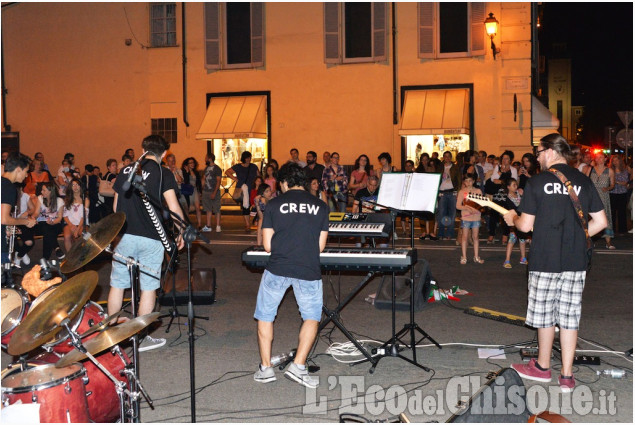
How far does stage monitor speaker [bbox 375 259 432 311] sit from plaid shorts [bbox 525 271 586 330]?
2.59 metres

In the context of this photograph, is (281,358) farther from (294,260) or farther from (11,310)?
(11,310)

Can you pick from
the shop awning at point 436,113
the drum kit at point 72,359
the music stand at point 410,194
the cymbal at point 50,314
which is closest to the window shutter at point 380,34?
the shop awning at point 436,113

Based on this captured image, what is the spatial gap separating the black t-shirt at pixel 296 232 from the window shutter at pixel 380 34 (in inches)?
666

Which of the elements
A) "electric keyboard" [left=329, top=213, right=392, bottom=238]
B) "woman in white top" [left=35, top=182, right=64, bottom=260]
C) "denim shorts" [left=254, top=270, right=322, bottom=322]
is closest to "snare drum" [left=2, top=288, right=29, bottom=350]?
"denim shorts" [left=254, top=270, right=322, bottom=322]

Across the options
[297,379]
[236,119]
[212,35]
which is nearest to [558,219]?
[297,379]

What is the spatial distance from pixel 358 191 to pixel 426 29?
885 cm

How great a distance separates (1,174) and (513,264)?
25.9ft

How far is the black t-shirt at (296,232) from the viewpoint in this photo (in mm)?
5816

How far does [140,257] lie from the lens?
6891mm

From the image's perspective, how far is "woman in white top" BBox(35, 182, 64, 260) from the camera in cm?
1191

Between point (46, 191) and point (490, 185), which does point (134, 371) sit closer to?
point (46, 191)

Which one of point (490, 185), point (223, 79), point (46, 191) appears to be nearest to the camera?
point (46, 191)

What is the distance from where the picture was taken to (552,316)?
5.91 m

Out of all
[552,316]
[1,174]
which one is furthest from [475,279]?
[1,174]
